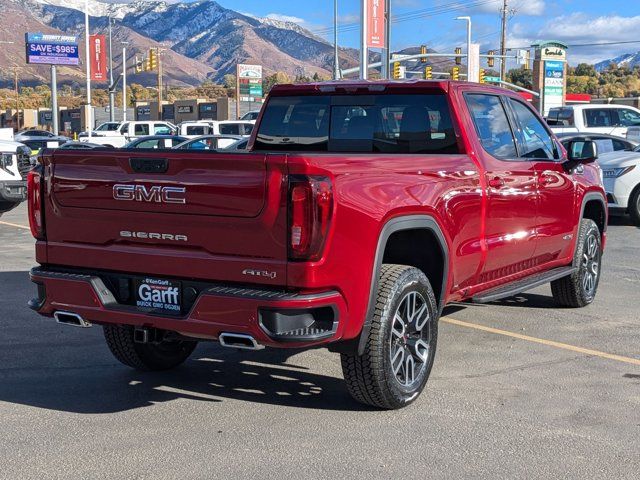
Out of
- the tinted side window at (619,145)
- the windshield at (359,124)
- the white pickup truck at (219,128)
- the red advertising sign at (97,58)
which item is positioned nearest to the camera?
the windshield at (359,124)

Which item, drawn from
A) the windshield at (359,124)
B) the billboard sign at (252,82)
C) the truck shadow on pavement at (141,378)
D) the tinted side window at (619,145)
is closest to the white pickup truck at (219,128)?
the tinted side window at (619,145)

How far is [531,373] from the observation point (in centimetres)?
609

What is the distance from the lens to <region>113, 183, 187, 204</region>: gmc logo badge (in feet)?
15.5

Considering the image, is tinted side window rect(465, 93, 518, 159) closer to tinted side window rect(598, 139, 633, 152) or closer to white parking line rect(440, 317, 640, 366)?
white parking line rect(440, 317, 640, 366)

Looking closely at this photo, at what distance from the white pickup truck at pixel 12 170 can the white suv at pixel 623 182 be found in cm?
959

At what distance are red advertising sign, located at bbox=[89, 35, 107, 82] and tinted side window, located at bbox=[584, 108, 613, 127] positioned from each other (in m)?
36.5

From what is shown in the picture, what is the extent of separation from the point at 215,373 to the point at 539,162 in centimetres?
302

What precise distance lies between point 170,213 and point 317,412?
1485 millimetres

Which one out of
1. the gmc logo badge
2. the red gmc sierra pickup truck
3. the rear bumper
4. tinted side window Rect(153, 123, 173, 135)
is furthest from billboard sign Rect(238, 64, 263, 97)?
the rear bumper

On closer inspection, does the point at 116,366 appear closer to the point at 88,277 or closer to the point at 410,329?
the point at 88,277

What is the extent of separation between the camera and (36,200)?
17.4 feet

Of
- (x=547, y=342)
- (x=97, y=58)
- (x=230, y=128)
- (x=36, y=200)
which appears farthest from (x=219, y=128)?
(x=36, y=200)

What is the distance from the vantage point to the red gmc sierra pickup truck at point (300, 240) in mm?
4535

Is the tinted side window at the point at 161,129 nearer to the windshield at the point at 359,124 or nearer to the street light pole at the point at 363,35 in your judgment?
the street light pole at the point at 363,35
